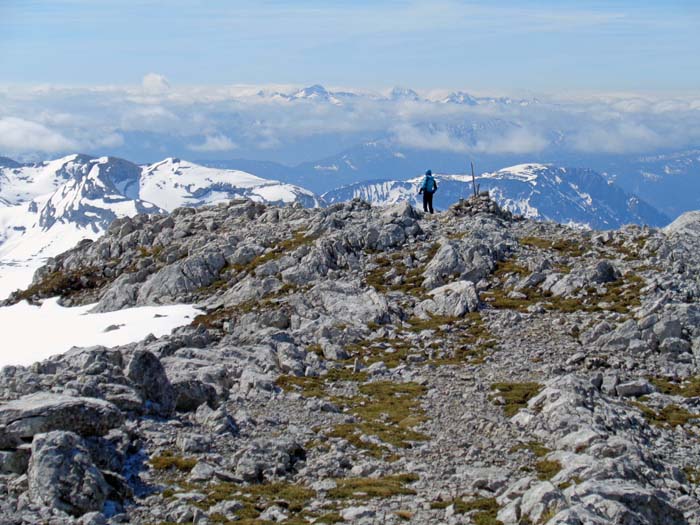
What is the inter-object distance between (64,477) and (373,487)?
8.72 meters

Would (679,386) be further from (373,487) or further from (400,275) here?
(400,275)

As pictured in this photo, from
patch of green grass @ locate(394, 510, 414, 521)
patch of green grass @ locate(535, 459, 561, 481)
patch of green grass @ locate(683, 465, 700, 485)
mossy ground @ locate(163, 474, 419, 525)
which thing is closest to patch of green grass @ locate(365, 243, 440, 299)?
patch of green grass @ locate(683, 465, 700, 485)

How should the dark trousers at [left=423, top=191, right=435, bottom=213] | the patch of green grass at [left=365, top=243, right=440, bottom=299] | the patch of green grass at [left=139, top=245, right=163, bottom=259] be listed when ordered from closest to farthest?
the patch of green grass at [left=365, top=243, right=440, bottom=299], the dark trousers at [left=423, top=191, right=435, bottom=213], the patch of green grass at [left=139, top=245, right=163, bottom=259]

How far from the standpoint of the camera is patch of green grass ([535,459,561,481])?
24616mm

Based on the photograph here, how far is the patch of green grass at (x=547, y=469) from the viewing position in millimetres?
24616

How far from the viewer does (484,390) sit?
114 feet

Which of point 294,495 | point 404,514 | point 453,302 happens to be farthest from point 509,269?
point 404,514

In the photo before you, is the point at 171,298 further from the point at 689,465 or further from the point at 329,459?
the point at 689,465

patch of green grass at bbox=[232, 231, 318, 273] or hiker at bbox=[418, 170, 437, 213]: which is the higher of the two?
hiker at bbox=[418, 170, 437, 213]

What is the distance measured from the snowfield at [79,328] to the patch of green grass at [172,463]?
28.3 m

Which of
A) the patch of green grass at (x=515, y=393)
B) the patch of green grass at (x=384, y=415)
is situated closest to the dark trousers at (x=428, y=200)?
the patch of green grass at (x=384, y=415)

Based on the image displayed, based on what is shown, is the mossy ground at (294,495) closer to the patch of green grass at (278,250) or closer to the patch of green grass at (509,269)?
the patch of green grass at (509,269)

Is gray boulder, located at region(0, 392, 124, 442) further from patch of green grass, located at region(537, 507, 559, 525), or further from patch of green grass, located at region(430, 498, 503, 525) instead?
patch of green grass, located at region(537, 507, 559, 525)

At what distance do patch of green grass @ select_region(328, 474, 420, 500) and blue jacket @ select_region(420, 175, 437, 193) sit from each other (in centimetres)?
4237
